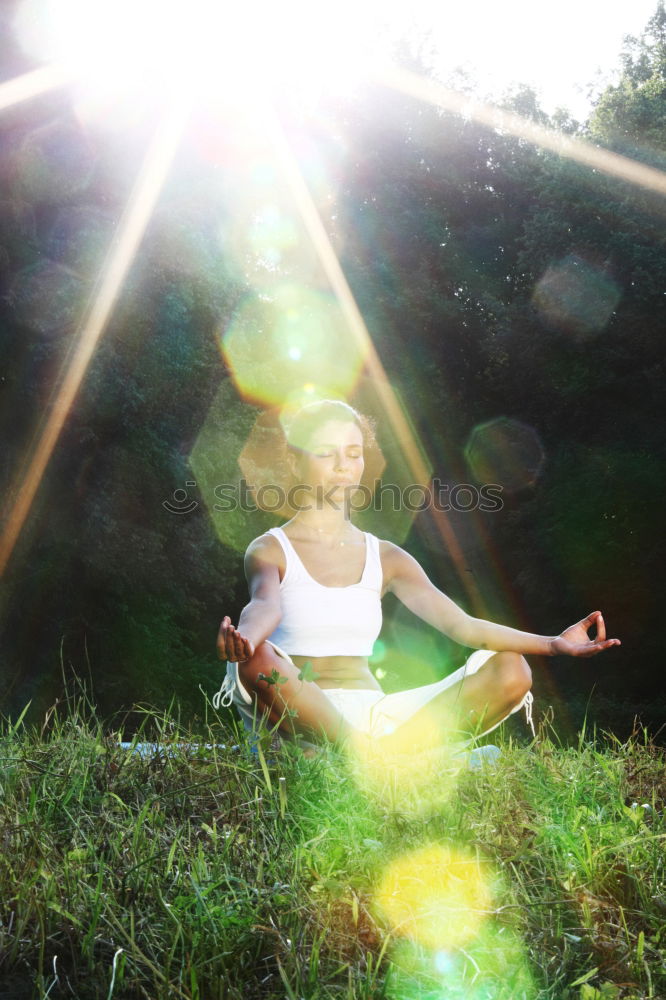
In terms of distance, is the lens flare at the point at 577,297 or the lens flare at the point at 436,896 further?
the lens flare at the point at 577,297

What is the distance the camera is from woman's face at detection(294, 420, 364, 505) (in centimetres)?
402

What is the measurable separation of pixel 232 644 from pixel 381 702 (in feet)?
3.54

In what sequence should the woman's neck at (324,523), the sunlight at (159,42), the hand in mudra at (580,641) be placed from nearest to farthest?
1. the hand in mudra at (580,641)
2. the woman's neck at (324,523)
3. the sunlight at (159,42)

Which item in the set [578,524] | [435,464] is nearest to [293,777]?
[578,524]

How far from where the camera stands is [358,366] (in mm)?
12422

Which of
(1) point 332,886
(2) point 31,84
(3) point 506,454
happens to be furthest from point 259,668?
(3) point 506,454

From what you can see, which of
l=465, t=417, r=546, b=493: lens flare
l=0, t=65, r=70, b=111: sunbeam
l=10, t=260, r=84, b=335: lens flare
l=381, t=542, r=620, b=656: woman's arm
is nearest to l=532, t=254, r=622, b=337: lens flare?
l=465, t=417, r=546, b=493: lens flare

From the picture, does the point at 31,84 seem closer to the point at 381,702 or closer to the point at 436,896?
the point at 381,702

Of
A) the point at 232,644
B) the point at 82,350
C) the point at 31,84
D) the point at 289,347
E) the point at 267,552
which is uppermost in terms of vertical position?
the point at 31,84

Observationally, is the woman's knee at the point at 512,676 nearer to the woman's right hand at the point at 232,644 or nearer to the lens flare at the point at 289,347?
the woman's right hand at the point at 232,644

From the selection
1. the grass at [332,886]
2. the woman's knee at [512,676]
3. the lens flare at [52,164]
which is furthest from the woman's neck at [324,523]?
the lens flare at [52,164]

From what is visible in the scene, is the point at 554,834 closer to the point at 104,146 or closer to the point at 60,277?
the point at 60,277

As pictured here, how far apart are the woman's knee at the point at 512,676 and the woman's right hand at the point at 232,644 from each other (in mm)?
1102

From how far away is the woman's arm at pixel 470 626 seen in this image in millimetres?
3377
